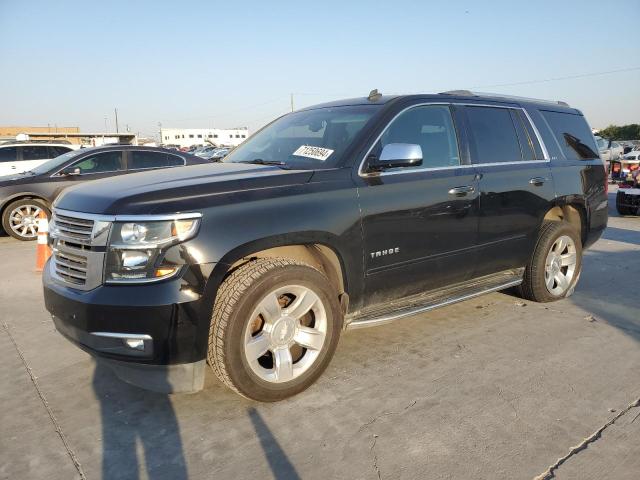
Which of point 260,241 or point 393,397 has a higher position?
point 260,241

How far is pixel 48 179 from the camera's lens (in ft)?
28.7

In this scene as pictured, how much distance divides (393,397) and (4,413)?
2.30 meters

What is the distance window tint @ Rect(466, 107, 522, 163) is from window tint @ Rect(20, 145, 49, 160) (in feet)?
35.4

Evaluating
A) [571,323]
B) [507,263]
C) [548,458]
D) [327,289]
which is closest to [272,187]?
[327,289]

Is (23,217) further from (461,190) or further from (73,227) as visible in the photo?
(461,190)

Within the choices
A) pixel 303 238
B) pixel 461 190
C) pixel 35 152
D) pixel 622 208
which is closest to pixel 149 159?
pixel 35 152

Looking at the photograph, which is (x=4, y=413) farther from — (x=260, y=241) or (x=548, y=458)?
(x=548, y=458)

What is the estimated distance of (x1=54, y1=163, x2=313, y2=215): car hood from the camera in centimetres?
263

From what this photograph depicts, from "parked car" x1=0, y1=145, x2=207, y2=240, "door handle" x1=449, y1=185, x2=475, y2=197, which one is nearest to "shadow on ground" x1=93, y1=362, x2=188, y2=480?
"door handle" x1=449, y1=185, x2=475, y2=197

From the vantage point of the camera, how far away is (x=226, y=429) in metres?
2.75

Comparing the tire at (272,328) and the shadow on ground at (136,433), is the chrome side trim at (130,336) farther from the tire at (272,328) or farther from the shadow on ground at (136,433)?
the shadow on ground at (136,433)

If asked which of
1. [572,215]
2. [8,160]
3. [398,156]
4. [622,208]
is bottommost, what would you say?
[622,208]

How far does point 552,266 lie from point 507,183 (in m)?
1.14

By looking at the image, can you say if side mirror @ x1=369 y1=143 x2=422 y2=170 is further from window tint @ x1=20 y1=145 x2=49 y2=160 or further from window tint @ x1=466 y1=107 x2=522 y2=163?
window tint @ x1=20 y1=145 x2=49 y2=160
